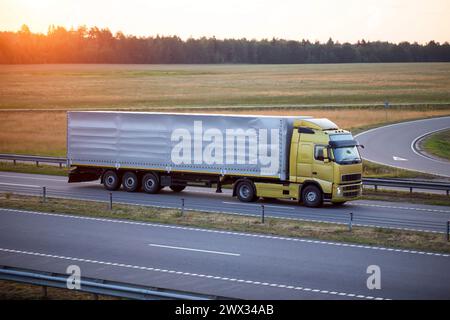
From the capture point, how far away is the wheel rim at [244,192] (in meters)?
31.2

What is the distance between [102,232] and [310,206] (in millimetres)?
9177

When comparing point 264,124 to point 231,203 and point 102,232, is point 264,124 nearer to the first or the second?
point 231,203

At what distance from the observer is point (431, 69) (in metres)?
136

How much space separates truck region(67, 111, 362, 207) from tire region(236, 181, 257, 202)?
4cm

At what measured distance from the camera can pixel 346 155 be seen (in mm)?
30109

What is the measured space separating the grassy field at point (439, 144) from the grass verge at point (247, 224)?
2465cm

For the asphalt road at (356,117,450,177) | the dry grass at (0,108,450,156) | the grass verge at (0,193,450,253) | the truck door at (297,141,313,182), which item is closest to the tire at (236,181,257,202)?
the truck door at (297,141,313,182)

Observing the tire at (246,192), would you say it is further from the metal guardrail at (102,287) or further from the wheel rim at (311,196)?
the metal guardrail at (102,287)

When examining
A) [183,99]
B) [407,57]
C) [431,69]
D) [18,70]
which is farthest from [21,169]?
[407,57]

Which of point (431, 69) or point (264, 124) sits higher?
point (431, 69)

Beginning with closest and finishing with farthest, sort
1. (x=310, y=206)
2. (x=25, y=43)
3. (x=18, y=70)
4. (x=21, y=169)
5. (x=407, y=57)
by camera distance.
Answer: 1. (x=310, y=206)
2. (x=21, y=169)
3. (x=18, y=70)
4. (x=25, y=43)
5. (x=407, y=57)

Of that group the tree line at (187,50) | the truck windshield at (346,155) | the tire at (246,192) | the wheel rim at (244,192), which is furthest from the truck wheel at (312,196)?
the tree line at (187,50)

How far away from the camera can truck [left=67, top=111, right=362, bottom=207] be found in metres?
30.0

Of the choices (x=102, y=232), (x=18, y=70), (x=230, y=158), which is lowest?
(x=102, y=232)
